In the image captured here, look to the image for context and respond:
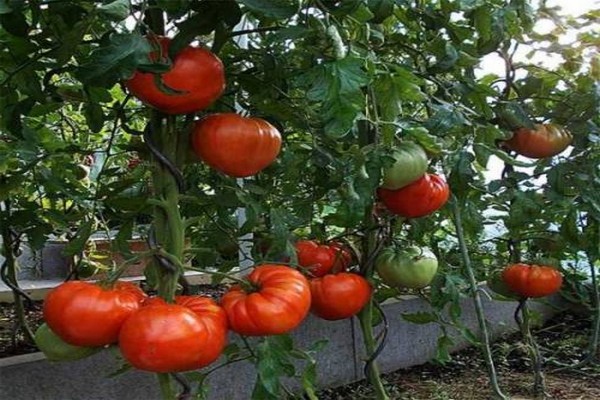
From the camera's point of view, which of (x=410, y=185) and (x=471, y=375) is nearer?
(x=410, y=185)

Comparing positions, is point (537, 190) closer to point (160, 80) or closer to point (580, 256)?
point (580, 256)

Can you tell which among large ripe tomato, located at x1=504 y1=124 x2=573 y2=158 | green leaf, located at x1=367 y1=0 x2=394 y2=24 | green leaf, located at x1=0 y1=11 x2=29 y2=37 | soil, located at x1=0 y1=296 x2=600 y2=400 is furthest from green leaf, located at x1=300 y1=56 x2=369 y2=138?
soil, located at x1=0 y1=296 x2=600 y2=400

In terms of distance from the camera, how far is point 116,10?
668 millimetres

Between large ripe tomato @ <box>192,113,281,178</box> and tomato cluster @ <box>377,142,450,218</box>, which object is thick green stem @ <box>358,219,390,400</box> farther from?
large ripe tomato @ <box>192,113,281,178</box>

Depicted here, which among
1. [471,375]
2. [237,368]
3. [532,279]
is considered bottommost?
[471,375]

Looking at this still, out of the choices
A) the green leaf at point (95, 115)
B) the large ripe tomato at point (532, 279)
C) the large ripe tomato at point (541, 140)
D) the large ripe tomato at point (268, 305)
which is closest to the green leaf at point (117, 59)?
the large ripe tomato at point (268, 305)

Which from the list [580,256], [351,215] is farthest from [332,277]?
[580,256]

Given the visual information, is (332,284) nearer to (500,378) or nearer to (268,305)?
(268,305)

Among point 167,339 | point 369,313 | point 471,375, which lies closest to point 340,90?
point 167,339

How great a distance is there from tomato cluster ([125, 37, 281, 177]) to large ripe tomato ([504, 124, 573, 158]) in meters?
0.88

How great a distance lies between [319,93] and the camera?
0.77 meters

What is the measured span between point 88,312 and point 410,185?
1.99 feet

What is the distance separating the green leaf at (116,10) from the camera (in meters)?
0.67

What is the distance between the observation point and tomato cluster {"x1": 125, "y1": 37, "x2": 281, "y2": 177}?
78 cm
